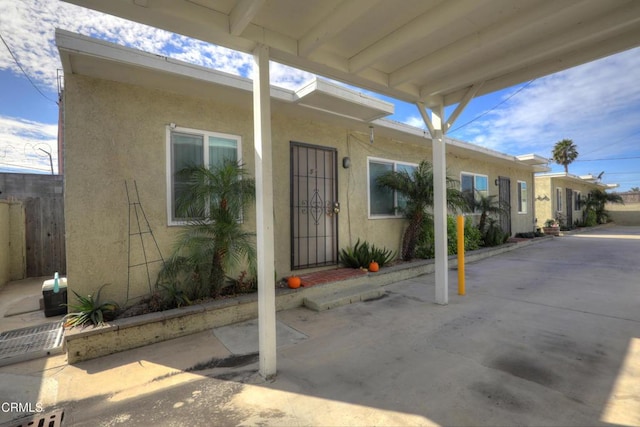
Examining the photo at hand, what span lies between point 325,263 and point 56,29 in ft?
17.7

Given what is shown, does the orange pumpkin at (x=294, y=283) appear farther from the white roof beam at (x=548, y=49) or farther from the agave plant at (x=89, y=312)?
the white roof beam at (x=548, y=49)

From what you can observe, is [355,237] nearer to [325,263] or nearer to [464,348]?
[325,263]

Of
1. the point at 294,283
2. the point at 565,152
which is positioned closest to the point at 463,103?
the point at 294,283

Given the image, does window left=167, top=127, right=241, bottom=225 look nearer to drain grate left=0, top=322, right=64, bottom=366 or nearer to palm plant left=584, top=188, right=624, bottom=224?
drain grate left=0, top=322, right=64, bottom=366

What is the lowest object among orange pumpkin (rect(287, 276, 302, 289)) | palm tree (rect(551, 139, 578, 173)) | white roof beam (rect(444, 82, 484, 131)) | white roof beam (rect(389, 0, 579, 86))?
orange pumpkin (rect(287, 276, 302, 289))

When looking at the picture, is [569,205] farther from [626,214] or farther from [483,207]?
[483,207]

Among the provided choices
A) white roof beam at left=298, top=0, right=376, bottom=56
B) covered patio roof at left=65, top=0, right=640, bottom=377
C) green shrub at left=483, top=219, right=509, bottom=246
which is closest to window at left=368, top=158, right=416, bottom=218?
covered patio roof at left=65, top=0, right=640, bottom=377

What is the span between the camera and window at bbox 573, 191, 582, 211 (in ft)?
68.3

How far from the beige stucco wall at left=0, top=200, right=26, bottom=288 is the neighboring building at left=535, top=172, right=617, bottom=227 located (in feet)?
75.6

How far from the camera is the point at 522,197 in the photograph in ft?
46.5

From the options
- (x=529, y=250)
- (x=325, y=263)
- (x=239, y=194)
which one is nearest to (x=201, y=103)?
(x=239, y=194)

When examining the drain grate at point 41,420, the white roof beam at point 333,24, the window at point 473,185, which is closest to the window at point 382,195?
the window at point 473,185

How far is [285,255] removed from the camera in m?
5.74

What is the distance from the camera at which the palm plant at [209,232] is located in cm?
424
